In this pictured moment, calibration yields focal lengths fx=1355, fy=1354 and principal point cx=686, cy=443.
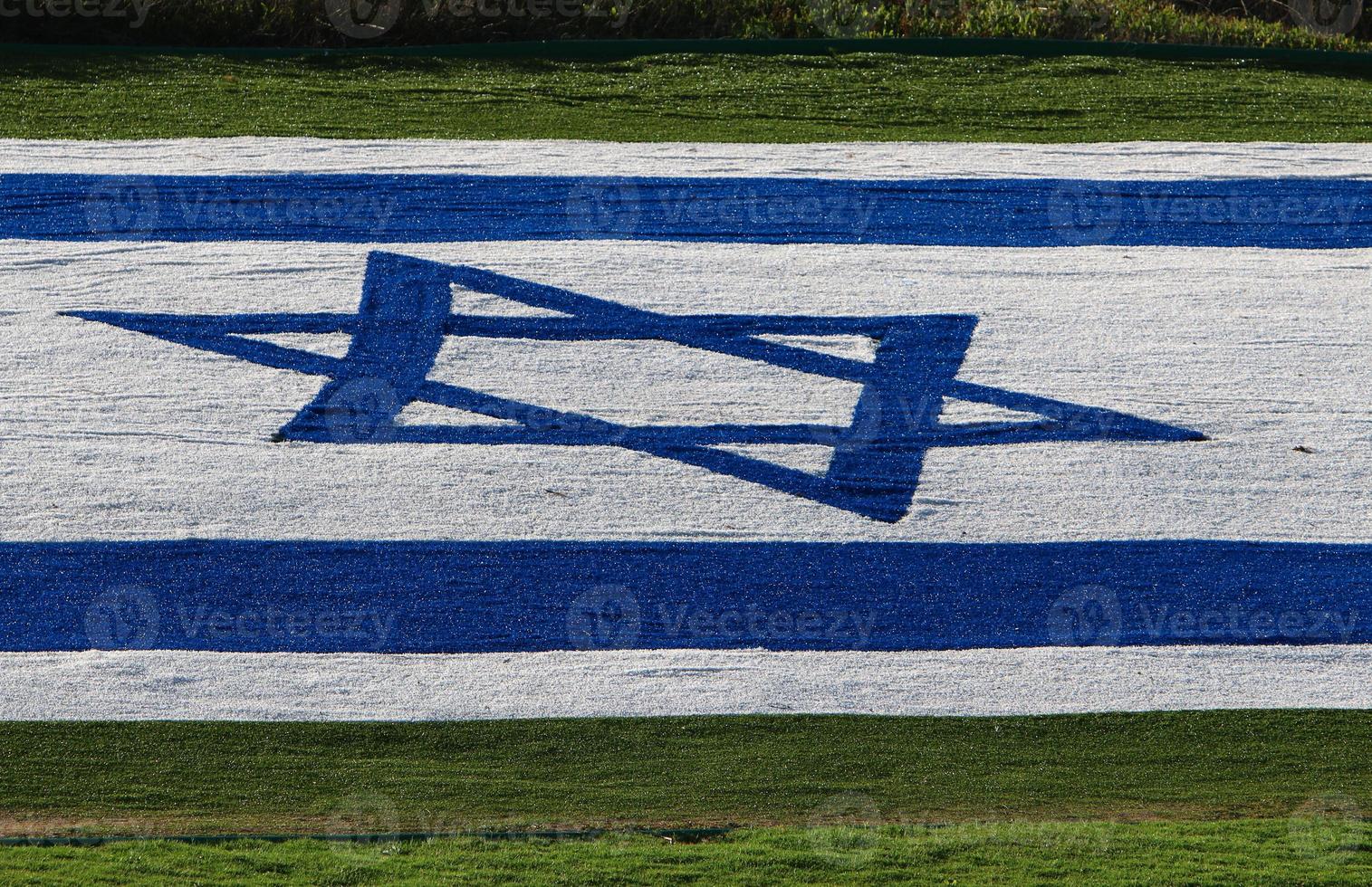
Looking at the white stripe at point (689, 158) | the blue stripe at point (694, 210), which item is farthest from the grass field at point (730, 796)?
the white stripe at point (689, 158)

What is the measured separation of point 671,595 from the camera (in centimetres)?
270

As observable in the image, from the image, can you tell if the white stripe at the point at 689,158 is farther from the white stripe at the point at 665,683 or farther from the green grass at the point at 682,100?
the white stripe at the point at 665,683

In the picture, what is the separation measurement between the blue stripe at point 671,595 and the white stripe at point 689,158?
4.18 feet

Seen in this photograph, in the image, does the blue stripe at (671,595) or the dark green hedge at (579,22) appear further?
the dark green hedge at (579,22)

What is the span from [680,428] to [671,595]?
466 mm

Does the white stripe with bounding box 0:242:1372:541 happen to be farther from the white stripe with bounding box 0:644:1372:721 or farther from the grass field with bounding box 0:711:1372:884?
the grass field with bounding box 0:711:1372:884

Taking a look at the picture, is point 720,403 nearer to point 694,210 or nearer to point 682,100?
point 694,210

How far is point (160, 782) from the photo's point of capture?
7.59 feet

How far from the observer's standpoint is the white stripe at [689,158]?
3582 mm

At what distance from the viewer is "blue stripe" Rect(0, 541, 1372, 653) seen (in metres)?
2.61

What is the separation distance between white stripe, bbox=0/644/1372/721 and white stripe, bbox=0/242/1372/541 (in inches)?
11.9

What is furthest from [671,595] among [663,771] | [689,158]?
[689,158]

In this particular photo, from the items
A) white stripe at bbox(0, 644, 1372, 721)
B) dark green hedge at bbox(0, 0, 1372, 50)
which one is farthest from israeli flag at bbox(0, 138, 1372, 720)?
dark green hedge at bbox(0, 0, 1372, 50)

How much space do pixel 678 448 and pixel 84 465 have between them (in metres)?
1.26
